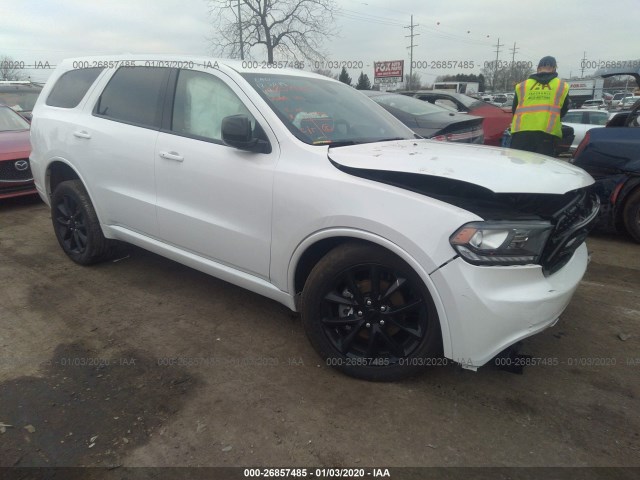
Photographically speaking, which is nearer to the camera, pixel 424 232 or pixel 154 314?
pixel 424 232

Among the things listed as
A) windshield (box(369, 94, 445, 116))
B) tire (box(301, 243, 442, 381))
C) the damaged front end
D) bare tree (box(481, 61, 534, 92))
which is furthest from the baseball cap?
bare tree (box(481, 61, 534, 92))

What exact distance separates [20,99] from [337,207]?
35.1ft

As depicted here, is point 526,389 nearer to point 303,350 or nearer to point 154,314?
point 303,350

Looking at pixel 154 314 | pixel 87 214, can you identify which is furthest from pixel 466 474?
pixel 87 214

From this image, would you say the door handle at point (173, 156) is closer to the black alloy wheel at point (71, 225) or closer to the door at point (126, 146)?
the door at point (126, 146)

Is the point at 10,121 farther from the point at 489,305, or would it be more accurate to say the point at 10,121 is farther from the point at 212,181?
the point at 489,305

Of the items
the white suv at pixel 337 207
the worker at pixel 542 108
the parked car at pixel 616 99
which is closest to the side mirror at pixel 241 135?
the white suv at pixel 337 207

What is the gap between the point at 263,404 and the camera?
8.23ft

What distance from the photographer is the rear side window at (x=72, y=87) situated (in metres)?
4.15

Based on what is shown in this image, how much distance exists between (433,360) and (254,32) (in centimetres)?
3285

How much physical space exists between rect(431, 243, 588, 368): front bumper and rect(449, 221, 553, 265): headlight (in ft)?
0.13

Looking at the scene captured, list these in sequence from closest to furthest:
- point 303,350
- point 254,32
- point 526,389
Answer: point 526,389 < point 303,350 < point 254,32

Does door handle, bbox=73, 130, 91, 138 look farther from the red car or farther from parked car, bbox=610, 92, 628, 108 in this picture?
parked car, bbox=610, 92, 628, 108

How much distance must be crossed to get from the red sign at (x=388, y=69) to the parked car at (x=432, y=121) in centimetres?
4592
